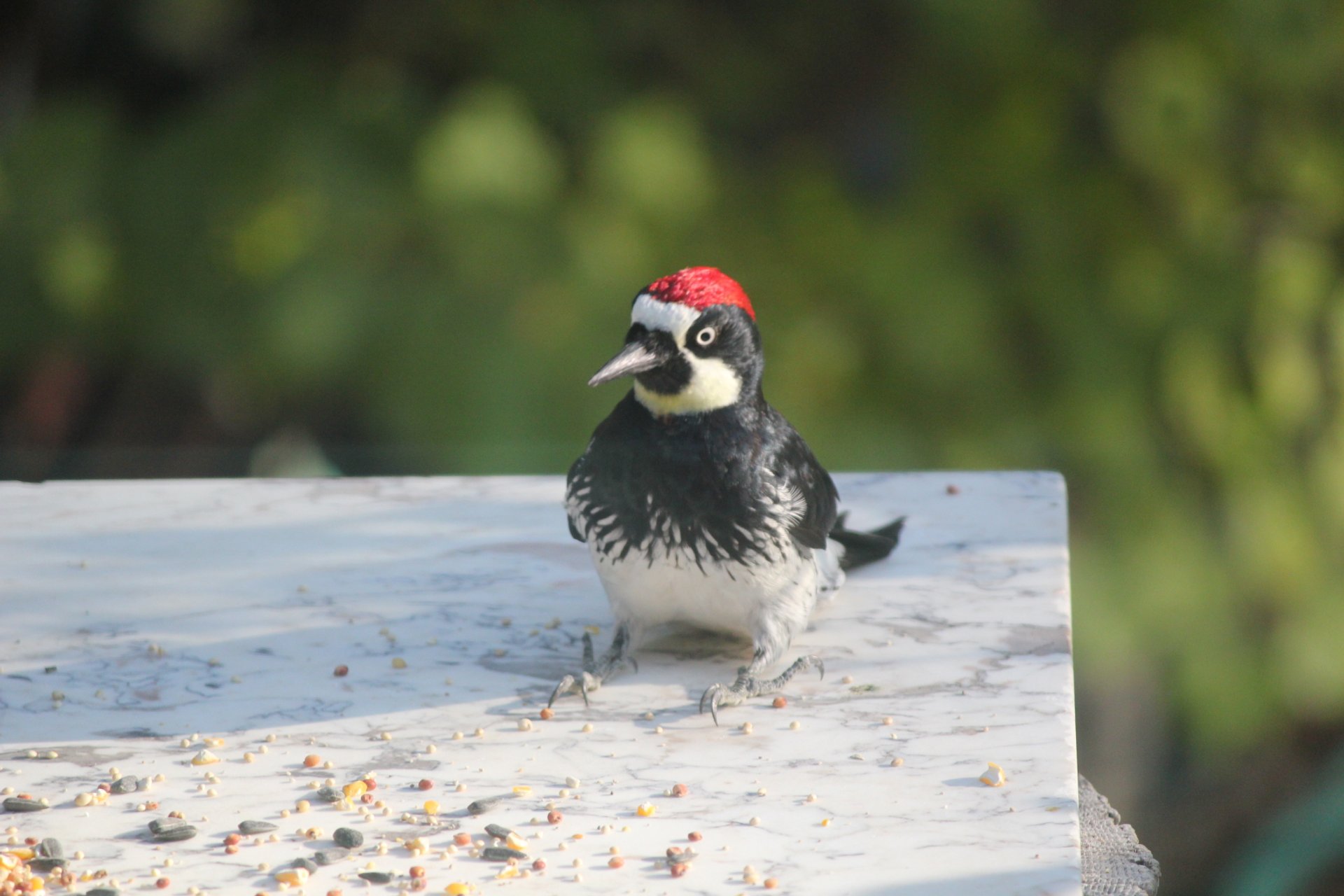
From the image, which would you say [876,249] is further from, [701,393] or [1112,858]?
[1112,858]

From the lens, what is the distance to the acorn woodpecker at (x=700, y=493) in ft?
7.03

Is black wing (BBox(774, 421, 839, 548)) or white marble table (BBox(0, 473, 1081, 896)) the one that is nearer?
white marble table (BBox(0, 473, 1081, 896))

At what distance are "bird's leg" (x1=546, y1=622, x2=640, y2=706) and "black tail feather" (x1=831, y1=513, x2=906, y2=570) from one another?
1.37 ft

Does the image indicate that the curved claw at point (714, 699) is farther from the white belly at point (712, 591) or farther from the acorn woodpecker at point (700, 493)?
the white belly at point (712, 591)

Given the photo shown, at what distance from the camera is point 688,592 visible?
86.6 inches

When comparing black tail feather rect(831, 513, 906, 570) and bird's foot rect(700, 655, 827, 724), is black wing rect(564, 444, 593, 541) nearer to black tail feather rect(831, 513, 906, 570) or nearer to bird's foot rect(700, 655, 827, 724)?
bird's foot rect(700, 655, 827, 724)

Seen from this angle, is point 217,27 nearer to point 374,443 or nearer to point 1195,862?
point 374,443

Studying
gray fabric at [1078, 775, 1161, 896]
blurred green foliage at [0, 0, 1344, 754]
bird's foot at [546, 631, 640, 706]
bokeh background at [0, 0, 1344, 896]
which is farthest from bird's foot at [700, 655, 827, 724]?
blurred green foliage at [0, 0, 1344, 754]

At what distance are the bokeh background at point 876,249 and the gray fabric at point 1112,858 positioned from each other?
2129mm

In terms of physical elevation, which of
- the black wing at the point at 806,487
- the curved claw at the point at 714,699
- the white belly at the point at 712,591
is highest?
the black wing at the point at 806,487

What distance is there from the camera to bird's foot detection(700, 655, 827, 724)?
2.11m

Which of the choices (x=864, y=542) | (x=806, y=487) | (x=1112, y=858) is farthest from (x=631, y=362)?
(x=1112, y=858)

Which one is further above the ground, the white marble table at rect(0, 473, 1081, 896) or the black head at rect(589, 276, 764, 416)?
the black head at rect(589, 276, 764, 416)

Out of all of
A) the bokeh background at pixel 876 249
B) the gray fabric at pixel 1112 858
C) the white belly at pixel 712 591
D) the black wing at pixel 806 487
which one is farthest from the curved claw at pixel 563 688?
the bokeh background at pixel 876 249
